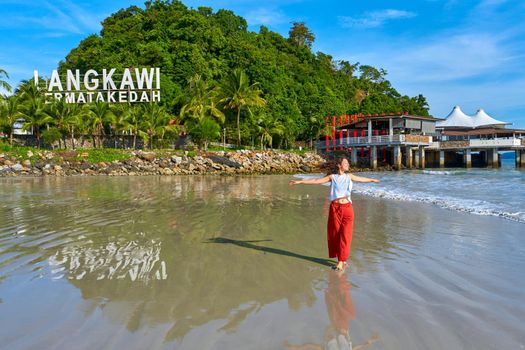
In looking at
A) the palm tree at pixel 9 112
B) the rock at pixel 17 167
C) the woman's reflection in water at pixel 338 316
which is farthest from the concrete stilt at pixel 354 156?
the woman's reflection in water at pixel 338 316

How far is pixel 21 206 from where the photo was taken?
35.0 ft

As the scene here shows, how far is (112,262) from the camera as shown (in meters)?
5.07

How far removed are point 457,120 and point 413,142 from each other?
80.5 ft

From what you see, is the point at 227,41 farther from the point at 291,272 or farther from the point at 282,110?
the point at 291,272

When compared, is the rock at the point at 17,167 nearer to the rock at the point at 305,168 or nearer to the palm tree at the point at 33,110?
the palm tree at the point at 33,110

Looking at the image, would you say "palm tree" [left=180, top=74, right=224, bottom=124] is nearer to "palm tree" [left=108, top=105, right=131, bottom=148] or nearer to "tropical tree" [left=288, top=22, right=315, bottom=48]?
"palm tree" [left=108, top=105, right=131, bottom=148]

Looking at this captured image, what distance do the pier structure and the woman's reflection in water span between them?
3842 cm

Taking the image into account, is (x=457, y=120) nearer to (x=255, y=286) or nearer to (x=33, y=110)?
(x=33, y=110)

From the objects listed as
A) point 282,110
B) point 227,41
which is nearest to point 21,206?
point 282,110

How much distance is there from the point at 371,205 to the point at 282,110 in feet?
130

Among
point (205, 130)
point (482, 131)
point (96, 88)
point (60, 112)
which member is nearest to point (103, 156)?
point (60, 112)

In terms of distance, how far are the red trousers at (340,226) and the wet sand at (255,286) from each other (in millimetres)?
319

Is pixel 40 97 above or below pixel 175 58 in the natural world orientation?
below

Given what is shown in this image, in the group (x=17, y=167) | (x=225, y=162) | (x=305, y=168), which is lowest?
(x=305, y=168)
